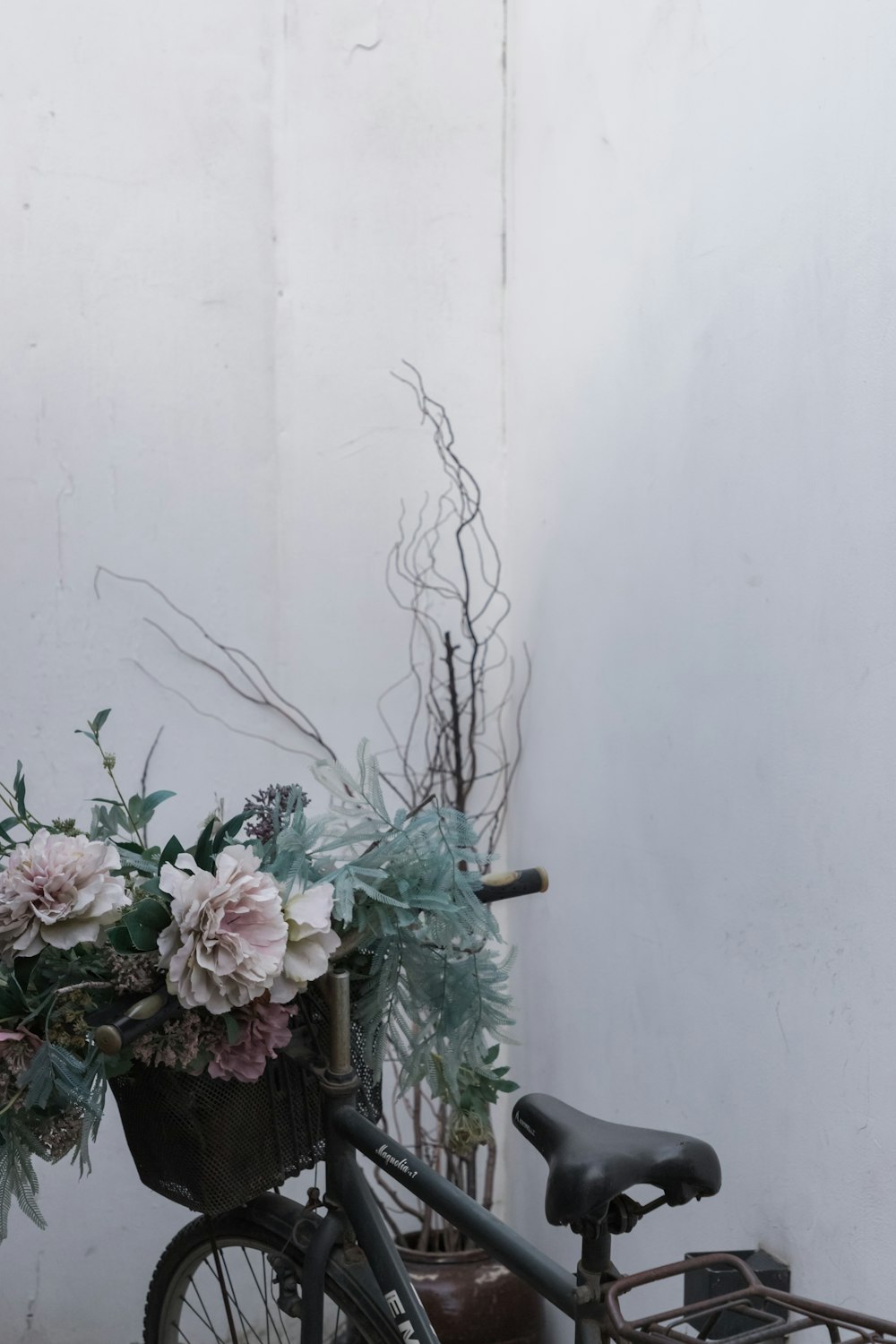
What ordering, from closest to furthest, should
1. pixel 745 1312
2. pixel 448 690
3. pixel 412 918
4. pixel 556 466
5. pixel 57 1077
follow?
pixel 745 1312, pixel 57 1077, pixel 412 918, pixel 556 466, pixel 448 690

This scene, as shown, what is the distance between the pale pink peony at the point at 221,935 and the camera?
3.76 ft

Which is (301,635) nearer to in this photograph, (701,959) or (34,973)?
(701,959)

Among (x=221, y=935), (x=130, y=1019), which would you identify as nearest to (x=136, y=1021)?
(x=130, y=1019)

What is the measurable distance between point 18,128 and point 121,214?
240 millimetres

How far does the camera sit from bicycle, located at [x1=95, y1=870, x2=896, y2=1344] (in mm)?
887

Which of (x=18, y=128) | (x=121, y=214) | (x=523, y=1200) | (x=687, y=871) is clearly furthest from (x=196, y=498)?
(x=523, y=1200)

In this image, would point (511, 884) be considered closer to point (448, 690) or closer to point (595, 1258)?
point (595, 1258)

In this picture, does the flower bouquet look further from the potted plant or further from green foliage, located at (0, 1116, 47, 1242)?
the potted plant

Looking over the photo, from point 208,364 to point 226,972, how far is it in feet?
5.30

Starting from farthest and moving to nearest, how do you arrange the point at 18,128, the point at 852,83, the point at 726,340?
the point at 18,128
the point at 726,340
the point at 852,83

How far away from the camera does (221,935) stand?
1.14 m

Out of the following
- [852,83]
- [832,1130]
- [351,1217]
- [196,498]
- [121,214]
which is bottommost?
[351,1217]

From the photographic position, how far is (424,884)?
131cm

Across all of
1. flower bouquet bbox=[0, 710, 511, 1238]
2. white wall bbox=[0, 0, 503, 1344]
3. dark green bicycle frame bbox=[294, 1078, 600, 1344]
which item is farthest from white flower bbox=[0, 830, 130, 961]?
white wall bbox=[0, 0, 503, 1344]
